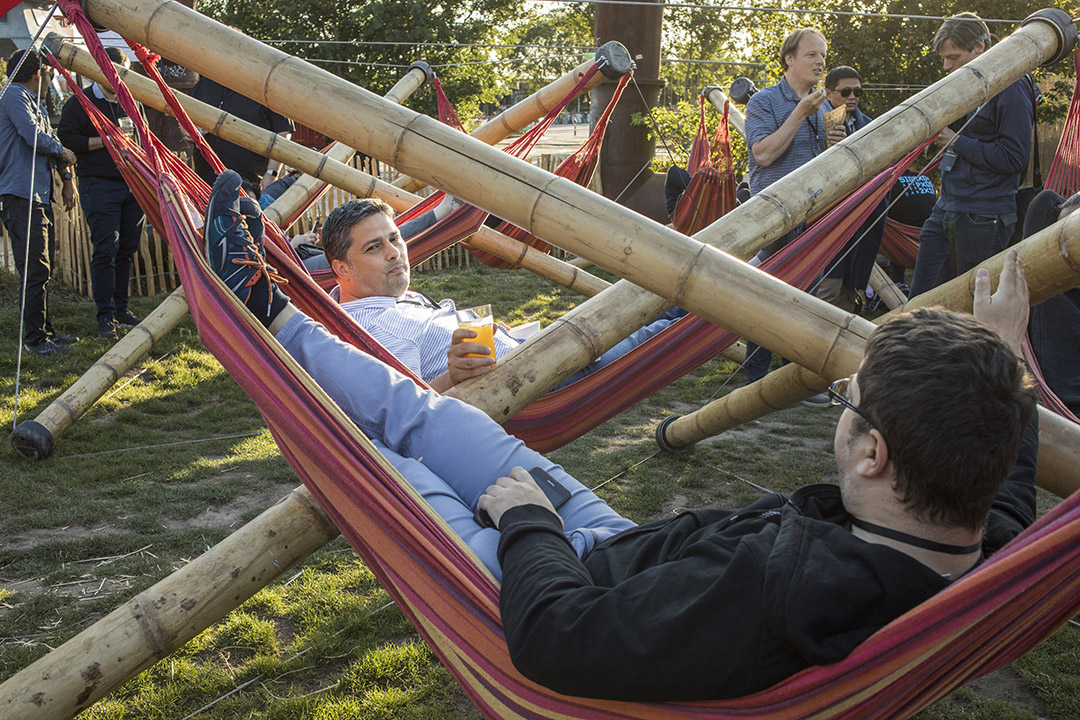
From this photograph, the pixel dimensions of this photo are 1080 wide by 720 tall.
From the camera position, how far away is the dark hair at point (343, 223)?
2494 mm

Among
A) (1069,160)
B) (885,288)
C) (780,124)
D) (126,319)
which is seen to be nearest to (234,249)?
(780,124)

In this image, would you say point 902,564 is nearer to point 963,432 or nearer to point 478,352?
point 963,432

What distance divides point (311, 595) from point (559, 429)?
3.18 feet

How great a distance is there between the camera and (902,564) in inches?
41.5

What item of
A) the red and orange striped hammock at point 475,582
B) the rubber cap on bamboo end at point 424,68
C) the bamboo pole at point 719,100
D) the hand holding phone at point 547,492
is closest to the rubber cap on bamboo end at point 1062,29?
the red and orange striped hammock at point 475,582

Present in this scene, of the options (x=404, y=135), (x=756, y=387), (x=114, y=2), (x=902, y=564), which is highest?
(x=114, y=2)

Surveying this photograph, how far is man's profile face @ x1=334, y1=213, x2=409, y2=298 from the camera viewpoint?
8.15 feet

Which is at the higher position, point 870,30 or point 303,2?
point 303,2

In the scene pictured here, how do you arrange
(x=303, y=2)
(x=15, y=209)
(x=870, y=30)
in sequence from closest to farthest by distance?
(x=15, y=209) → (x=870, y=30) → (x=303, y=2)

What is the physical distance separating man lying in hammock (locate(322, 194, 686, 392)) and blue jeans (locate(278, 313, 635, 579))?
0.47 meters

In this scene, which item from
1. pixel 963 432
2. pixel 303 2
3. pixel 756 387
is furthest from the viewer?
pixel 303 2

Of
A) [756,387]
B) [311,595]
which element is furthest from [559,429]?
[311,595]

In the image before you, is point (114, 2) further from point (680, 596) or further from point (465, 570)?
point (680, 596)

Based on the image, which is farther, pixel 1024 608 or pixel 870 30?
pixel 870 30
